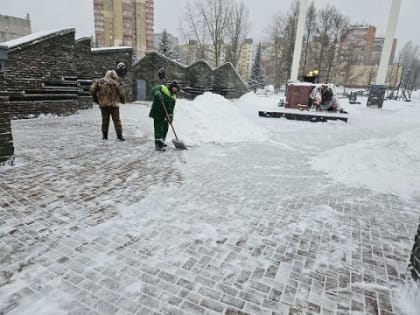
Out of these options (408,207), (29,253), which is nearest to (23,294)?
(29,253)

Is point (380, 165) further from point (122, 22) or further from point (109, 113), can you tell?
point (122, 22)

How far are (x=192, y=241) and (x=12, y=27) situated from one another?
217ft

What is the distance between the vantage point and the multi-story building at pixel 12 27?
5038cm

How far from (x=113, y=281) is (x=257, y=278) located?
118 centimetres

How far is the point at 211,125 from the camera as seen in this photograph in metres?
8.20

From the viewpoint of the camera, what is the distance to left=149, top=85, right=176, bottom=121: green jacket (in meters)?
6.23

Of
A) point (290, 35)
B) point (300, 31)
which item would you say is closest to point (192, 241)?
point (300, 31)

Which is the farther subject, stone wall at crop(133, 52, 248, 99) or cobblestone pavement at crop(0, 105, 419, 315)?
stone wall at crop(133, 52, 248, 99)

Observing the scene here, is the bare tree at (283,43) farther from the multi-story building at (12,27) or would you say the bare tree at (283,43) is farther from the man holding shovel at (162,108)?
the multi-story building at (12,27)

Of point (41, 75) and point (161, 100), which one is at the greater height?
point (41, 75)

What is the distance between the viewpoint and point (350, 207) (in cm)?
389

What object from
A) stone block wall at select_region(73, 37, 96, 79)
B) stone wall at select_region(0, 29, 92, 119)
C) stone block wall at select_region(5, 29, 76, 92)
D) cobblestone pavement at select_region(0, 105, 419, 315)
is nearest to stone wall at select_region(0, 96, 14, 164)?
cobblestone pavement at select_region(0, 105, 419, 315)

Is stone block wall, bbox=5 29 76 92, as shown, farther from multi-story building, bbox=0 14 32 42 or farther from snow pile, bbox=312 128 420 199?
multi-story building, bbox=0 14 32 42

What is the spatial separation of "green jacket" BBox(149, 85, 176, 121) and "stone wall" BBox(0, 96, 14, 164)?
2646 mm
